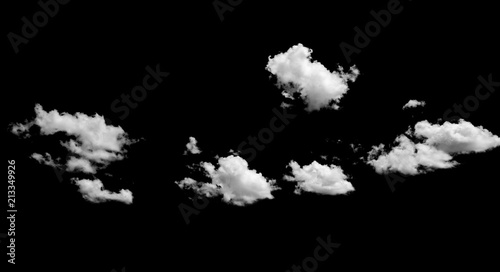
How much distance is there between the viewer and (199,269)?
4628 centimetres

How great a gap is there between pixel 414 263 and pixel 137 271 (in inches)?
1243

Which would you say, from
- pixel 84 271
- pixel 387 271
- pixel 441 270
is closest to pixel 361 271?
pixel 387 271

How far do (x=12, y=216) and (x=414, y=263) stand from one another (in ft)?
119

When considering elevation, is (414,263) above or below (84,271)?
below

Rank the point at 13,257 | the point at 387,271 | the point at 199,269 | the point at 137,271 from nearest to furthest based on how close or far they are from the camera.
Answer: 1. the point at 13,257
2. the point at 387,271
3. the point at 137,271
4. the point at 199,269

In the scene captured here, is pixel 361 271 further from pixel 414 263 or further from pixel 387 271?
pixel 414 263

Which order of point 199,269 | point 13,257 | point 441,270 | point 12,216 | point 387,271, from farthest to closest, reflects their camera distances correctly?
point 199,269 < point 387,271 < point 441,270 < point 13,257 < point 12,216

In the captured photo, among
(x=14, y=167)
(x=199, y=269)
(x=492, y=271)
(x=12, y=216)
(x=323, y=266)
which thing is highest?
(x=14, y=167)

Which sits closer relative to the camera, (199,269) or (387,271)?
(387,271)

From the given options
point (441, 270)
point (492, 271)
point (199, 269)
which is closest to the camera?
point (492, 271)

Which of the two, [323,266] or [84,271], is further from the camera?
[323,266]

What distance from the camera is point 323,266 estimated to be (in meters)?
40.6

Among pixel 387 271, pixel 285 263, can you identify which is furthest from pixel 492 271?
pixel 285 263

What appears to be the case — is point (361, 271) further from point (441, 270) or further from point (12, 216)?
point (12, 216)
